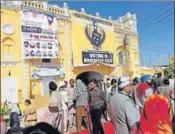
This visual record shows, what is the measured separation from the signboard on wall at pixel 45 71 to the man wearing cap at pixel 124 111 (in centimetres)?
1262

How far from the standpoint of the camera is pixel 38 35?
16234 millimetres

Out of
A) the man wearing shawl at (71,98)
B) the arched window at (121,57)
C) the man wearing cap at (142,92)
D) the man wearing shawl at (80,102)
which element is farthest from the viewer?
the arched window at (121,57)

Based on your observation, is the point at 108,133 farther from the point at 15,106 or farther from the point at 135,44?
the point at 135,44

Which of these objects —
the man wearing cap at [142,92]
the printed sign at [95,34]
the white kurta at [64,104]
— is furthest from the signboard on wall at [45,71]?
the man wearing cap at [142,92]

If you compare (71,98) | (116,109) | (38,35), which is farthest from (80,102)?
(38,35)

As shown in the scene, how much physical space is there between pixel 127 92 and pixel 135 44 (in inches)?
813

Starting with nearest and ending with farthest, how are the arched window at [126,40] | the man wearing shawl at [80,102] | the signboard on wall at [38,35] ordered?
the man wearing shawl at [80,102]
the signboard on wall at [38,35]
the arched window at [126,40]

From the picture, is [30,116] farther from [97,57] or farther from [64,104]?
[97,57]

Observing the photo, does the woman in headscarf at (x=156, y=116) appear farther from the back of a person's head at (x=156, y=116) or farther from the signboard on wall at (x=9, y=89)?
the signboard on wall at (x=9, y=89)

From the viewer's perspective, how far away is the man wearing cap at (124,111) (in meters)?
3.86

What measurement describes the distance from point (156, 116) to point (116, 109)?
2.74 feet

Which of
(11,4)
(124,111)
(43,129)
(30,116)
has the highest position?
(11,4)

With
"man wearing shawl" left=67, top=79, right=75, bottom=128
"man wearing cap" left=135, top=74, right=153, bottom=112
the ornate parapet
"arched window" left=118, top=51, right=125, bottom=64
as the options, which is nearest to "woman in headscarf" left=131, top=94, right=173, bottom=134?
"man wearing cap" left=135, top=74, right=153, bottom=112

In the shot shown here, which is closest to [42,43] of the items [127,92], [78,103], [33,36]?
[33,36]
